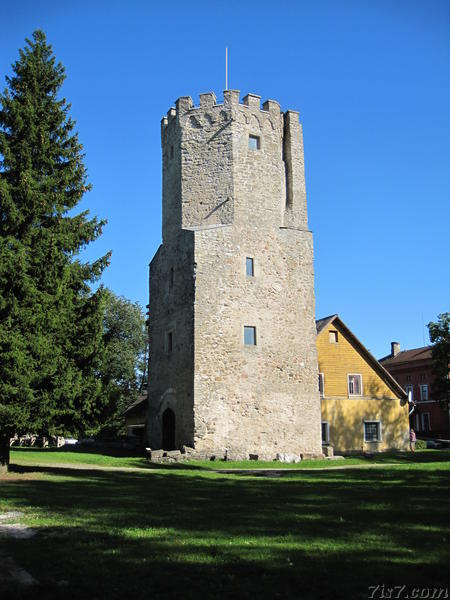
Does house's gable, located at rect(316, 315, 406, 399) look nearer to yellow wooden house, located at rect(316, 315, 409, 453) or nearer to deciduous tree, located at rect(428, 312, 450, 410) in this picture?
yellow wooden house, located at rect(316, 315, 409, 453)

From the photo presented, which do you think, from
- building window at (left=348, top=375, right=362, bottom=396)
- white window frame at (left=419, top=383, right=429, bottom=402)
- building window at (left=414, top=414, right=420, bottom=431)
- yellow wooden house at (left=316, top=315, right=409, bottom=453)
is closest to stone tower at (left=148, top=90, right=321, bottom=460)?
yellow wooden house at (left=316, top=315, right=409, bottom=453)

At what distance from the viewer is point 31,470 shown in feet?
51.7

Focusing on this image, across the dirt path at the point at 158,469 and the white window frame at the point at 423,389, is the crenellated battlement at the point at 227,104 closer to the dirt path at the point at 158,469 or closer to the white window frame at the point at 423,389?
the dirt path at the point at 158,469

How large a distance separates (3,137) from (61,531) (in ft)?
38.2

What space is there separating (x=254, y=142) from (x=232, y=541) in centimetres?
2203

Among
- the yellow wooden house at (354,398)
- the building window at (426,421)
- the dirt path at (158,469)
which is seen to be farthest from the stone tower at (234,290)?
the building window at (426,421)

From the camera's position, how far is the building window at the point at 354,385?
101 feet

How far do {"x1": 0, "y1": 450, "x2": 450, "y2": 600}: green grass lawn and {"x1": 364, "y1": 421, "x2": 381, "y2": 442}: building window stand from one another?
63.3 ft

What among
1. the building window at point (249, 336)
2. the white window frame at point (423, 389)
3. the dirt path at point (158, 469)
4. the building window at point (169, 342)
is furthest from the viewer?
the white window frame at point (423, 389)

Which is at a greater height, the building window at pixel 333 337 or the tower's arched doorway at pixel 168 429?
the building window at pixel 333 337

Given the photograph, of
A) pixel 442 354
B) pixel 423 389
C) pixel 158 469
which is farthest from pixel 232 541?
pixel 423 389

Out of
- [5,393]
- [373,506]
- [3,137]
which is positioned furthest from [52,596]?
[3,137]

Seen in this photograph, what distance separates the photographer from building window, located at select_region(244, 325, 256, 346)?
76.9 ft

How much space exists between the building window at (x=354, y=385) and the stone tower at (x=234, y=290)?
22.4ft
